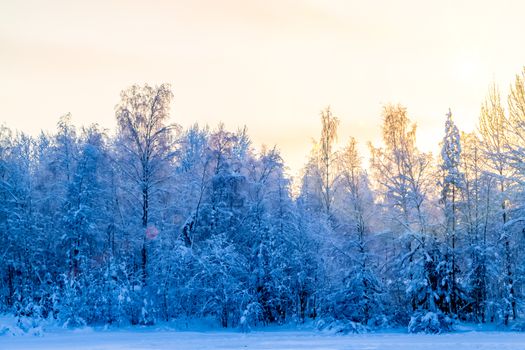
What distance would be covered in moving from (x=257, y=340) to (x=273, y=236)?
7.17 m

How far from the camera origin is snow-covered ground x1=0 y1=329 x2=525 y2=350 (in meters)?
17.9

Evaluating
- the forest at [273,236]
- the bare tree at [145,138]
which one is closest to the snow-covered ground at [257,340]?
the forest at [273,236]

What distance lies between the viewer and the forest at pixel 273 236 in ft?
79.9

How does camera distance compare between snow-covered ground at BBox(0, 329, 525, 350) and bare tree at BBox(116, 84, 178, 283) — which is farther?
bare tree at BBox(116, 84, 178, 283)

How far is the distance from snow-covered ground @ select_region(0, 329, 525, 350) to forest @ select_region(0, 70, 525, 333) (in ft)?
5.29

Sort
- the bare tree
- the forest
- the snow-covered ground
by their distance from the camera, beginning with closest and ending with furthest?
the snow-covered ground, the forest, the bare tree

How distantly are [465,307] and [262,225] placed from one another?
10.9m

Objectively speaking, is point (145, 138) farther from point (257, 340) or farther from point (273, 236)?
point (257, 340)

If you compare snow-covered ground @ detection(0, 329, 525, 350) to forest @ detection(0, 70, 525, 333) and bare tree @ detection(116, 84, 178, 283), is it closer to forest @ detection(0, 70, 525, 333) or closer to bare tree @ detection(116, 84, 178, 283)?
forest @ detection(0, 70, 525, 333)

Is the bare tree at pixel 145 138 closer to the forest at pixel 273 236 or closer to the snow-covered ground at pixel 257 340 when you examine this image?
the forest at pixel 273 236

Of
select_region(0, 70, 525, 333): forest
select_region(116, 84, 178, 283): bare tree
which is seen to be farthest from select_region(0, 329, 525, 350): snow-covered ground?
select_region(116, 84, 178, 283): bare tree

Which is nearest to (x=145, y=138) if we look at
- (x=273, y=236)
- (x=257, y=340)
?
(x=273, y=236)

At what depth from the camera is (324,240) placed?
27.1m

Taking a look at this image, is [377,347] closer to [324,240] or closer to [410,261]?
[410,261]
